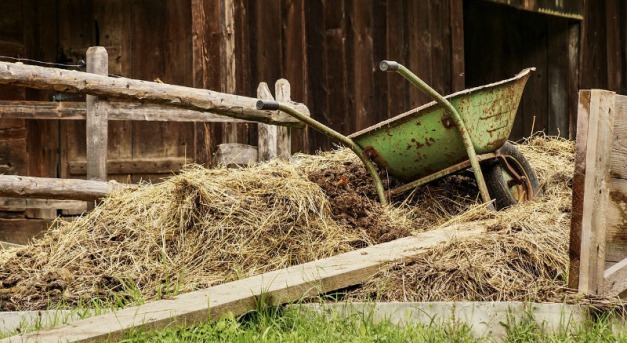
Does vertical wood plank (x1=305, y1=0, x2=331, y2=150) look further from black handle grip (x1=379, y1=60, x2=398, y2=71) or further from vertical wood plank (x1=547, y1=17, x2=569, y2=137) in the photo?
black handle grip (x1=379, y1=60, x2=398, y2=71)

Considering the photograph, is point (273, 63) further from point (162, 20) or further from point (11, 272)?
point (11, 272)

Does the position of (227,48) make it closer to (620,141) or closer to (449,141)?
(449,141)

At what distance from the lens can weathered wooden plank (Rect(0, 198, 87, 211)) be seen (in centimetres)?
845

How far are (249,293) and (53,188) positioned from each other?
228cm

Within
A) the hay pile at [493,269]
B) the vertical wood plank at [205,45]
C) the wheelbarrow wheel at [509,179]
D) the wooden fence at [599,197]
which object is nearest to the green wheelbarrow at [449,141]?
the wheelbarrow wheel at [509,179]

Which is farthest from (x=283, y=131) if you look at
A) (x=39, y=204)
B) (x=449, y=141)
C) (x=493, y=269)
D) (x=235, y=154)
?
(x=493, y=269)

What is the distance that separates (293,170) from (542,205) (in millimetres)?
1405

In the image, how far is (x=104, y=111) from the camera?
6.22m

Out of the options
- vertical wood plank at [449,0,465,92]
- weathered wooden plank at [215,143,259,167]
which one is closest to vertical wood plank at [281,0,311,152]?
weathered wooden plank at [215,143,259,167]

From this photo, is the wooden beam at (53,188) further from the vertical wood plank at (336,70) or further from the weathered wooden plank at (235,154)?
the vertical wood plank at (336,70)

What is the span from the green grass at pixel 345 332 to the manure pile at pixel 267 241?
0.32m

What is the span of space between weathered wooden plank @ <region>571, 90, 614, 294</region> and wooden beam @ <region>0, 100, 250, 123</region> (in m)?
3.45

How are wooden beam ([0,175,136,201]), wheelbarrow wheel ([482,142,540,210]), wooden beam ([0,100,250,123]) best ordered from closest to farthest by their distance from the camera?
wooden beam ([0,175,136,201]), wheelbarrow wheel ([482,142,540,210]), wooden beam ([0,100,250,123])

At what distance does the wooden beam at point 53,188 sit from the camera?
562 centimetres
